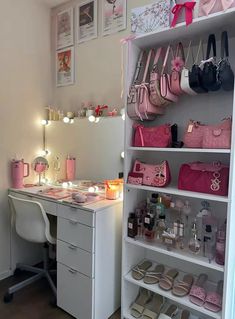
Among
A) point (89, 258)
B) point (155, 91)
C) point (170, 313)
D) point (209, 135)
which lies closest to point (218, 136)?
point (209, 135)

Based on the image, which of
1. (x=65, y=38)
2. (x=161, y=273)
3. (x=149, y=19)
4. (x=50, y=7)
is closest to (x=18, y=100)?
(x=65, y=38)

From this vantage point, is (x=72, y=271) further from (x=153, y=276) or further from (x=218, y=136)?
(x=218, y=136)

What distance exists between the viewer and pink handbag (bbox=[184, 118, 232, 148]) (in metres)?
1.20

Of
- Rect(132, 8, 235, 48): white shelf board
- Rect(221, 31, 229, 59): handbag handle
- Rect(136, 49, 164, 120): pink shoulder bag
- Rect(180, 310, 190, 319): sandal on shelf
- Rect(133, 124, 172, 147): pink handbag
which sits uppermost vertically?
Rect(132, 8, 235, 48): white shelf board

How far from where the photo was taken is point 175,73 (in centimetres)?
137

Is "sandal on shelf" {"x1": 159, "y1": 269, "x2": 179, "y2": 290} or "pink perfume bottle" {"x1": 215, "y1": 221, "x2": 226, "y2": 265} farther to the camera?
"sandal on shelf" {"x1": 159, "y1": 269, "x2": 179, "y2": 290}

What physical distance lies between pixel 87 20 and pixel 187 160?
163 centimetres

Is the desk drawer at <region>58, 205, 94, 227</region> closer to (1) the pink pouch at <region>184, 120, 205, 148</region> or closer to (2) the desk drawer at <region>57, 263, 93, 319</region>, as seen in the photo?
(2) the desk drawer at <region>57, 263, 93, 319</region>

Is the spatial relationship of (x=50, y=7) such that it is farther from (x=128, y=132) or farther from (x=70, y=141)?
(x=128, y=132)

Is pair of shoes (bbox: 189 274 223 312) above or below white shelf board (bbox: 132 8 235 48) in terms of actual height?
below

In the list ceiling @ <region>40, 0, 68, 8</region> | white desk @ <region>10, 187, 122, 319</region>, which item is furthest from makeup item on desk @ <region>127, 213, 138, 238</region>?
ceiling @ <region>40, 0, 68, 8</region>

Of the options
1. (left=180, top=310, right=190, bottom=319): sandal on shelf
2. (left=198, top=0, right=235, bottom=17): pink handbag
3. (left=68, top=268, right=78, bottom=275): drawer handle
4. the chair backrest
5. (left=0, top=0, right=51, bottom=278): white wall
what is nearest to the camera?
(left=198, top=0, right=235, bottom=17): pink handbag

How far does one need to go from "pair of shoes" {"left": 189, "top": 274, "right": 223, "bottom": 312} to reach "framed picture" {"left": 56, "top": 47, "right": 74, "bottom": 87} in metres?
2.04

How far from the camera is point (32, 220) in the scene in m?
1.86
